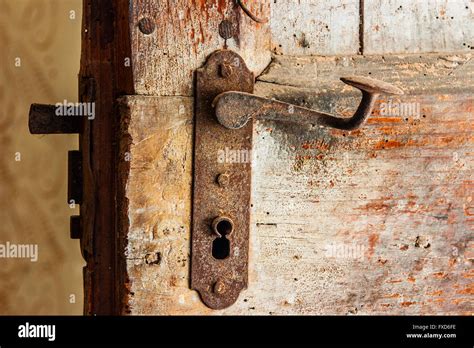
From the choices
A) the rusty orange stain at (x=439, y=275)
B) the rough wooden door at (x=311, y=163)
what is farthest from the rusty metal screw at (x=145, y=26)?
the rusty orange stain at (x=439, y=275)

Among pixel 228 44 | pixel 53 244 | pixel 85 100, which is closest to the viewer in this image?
pixel 228 44

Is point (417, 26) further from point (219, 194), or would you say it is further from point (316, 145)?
point (219, 194)

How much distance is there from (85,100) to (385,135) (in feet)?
1.66

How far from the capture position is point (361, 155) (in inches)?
53.6

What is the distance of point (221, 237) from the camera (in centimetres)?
133

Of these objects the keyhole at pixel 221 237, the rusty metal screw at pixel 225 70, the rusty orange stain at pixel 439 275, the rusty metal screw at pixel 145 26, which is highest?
the rusty metal screw at pixel 145 26

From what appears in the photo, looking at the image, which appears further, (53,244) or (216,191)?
(53,244)

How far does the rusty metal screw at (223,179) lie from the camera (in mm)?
1306

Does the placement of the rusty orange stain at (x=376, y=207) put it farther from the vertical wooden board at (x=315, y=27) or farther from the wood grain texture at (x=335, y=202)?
the vertical wooden board at (x=315, y=27)

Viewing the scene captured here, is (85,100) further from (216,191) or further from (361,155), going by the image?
(361,155)

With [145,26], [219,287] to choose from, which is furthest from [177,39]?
[219,287]

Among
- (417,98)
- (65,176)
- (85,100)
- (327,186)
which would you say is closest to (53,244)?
(65,176)

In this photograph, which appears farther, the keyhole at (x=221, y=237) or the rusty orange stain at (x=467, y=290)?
the rusty orange stain at (x=467, y=290)
